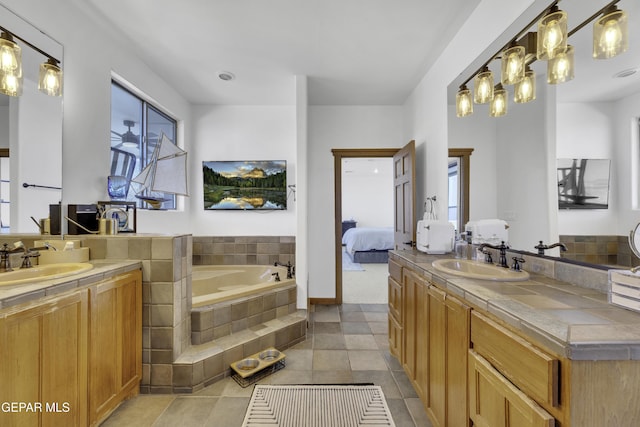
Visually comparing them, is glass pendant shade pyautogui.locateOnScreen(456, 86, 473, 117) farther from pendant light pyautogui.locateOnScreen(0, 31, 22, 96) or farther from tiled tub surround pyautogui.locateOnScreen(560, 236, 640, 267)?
pendant light pyautogui.locateOnScreen(0, 31, 22, 96)

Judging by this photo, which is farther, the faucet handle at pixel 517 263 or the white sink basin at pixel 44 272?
the faucet handle at pixel 517 263

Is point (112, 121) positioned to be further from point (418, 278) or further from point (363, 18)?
point (418, 278)

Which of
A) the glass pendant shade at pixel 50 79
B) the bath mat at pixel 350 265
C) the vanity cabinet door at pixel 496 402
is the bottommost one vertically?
the bath mat at pixel 350 265

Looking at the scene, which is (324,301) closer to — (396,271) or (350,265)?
(396,271)

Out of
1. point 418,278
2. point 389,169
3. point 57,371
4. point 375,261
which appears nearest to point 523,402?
point 418,278

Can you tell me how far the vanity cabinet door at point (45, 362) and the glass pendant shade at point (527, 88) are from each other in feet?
8.37

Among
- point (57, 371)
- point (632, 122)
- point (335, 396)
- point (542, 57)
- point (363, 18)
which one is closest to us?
point (632, 122)

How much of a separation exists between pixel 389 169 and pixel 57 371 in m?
8.25

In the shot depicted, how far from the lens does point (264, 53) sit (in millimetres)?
2508

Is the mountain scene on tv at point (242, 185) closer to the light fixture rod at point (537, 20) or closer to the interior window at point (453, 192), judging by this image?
the interior window at point (453, 192)

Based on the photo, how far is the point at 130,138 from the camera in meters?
2.77

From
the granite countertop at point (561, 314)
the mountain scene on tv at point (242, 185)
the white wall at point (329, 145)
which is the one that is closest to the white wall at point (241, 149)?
the mountain scene on tv at point (242, 185)

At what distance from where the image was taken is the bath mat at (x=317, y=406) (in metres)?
1.54

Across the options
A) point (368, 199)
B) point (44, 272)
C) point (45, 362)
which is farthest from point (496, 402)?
Answer: point (368, 199)
